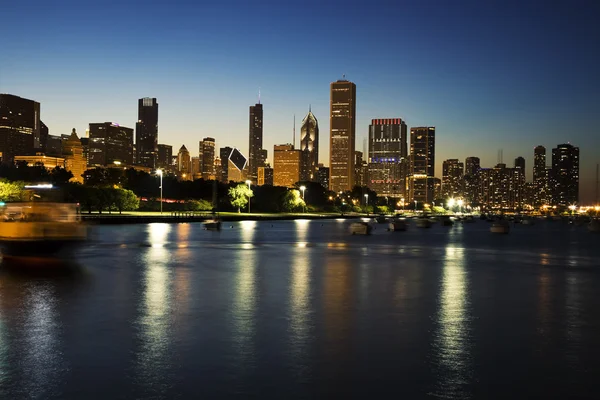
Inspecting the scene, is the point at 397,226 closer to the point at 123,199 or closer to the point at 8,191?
the point at 123,199

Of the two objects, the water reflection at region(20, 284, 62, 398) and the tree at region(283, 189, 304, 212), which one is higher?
the tree at region(283, 189, 304, 212)

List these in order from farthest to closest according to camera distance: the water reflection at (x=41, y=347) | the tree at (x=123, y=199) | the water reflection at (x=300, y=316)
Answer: the tree at (x=123, y=199) < the water reflection at (x=300, y=316) < the water reflection at (x=41, y=347)

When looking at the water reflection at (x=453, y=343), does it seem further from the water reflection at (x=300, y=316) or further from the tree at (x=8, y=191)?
the tree at (x=8, y=191)

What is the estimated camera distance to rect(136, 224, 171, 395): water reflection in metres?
8.20

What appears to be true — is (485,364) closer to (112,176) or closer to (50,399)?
(50,399)

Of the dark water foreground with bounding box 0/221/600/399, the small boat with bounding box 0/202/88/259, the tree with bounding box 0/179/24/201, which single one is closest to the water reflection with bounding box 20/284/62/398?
the dark water foreground with bounding box 0/221/600/399

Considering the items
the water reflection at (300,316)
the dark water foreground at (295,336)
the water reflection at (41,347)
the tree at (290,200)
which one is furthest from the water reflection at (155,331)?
the tree at (290,200)

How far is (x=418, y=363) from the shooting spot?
8891mm

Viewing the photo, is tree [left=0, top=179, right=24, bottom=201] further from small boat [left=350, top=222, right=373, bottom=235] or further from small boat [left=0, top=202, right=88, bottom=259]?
small boat [left=0, top=202, right=88, bottom=259]

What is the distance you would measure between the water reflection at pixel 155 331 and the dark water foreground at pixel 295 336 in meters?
0.04

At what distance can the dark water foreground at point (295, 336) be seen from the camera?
775 cm

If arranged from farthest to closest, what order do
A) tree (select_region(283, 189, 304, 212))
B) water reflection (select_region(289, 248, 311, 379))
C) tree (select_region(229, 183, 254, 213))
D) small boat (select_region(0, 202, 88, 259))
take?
tree (select_region(283, 189, 304, 212)) → tree (select_region(229, 183, 254, 213)) → small boat (select_region(0, 202, 88, 259)) → water reflection (select_region(289, 248, 311, 379))

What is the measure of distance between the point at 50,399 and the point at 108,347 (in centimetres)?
273

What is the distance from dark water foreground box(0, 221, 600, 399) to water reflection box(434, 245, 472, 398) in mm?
39
